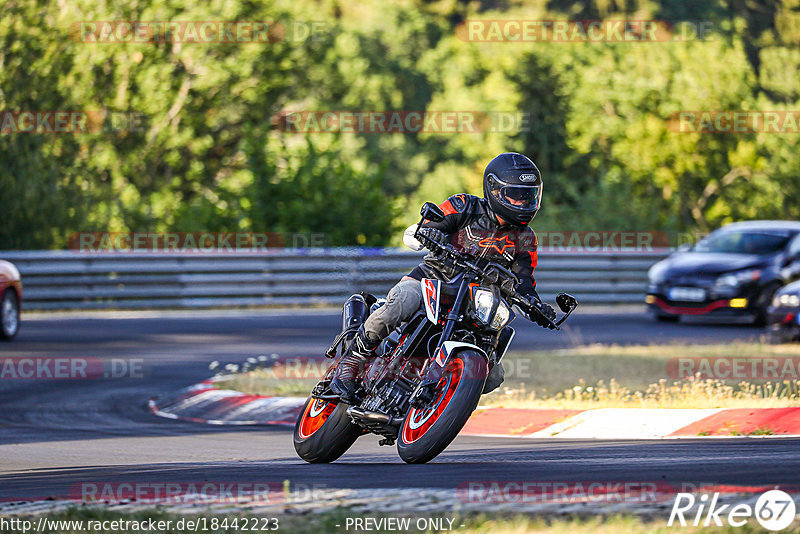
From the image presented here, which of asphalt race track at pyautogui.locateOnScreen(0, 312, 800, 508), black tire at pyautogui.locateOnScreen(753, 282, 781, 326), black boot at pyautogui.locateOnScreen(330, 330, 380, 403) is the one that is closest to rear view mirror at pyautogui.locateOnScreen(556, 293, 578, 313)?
asphalt race track at pyautogui.locateOnScreen(0, 312, 800, 508)

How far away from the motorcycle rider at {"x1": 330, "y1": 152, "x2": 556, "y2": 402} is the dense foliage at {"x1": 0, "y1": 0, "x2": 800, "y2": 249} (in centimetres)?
1843

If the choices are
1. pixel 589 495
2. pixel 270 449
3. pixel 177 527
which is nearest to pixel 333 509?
pixel 177 527

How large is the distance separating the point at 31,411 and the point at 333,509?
686cm

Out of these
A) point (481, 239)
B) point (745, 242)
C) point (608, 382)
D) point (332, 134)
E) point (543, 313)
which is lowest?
point (608, 382)

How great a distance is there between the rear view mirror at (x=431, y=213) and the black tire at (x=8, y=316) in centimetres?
1091

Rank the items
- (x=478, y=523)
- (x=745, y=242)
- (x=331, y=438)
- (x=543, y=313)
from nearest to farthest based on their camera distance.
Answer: (x=478, y=523) → (x=543, y=313) → (x=331, y=438) → (x=745, y=242)

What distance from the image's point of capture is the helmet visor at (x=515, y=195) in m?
8.16

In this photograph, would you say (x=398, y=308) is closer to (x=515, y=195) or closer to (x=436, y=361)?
(x=436, y=361)

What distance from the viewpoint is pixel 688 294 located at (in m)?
20.9

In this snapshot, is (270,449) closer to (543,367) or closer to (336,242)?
(543,367)

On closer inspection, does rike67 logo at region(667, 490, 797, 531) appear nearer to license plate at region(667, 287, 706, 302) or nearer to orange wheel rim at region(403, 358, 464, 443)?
orange wheel rim at region(403, 358, 464, 443)

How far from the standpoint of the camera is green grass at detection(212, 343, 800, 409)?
38.2 ft

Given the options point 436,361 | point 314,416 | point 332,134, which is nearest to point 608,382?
point 314,416

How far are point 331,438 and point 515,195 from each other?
1.87 meters
